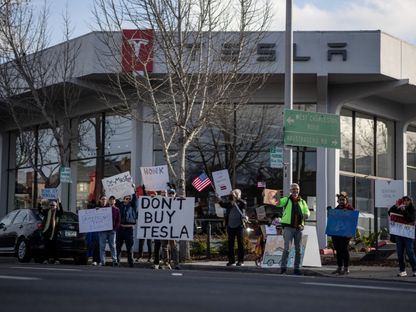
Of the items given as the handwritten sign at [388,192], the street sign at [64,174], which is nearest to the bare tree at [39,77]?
the street sign at [64,174]

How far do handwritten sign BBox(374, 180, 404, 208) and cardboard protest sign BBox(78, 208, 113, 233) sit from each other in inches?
270

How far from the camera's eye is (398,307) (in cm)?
924

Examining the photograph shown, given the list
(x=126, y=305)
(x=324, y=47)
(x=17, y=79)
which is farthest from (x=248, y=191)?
(x=126, y=305)

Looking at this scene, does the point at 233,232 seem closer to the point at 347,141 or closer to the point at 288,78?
the point at 288,78

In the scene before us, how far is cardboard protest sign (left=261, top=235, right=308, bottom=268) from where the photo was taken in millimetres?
17812

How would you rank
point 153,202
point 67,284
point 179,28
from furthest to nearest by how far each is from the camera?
point 179,28 → point 153,202 → point 67,284

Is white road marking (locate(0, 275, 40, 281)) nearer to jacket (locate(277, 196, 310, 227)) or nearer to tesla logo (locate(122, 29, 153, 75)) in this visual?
jacket (locate(277, 196, 310, 227))

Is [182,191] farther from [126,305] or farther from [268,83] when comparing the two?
[126,305]

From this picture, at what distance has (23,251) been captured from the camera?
20.4 meters

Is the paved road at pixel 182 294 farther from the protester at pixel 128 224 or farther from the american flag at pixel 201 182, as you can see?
the american flag at pixel 201 182

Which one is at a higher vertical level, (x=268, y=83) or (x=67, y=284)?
(x=268, y=83)

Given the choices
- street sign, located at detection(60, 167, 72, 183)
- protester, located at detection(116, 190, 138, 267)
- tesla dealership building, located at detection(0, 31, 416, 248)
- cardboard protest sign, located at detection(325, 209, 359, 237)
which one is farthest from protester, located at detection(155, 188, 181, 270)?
street sign, located at detection(60, 167, 72, 183)

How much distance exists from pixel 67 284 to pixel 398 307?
4.67 metres

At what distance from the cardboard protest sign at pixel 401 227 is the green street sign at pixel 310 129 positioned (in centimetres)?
357
